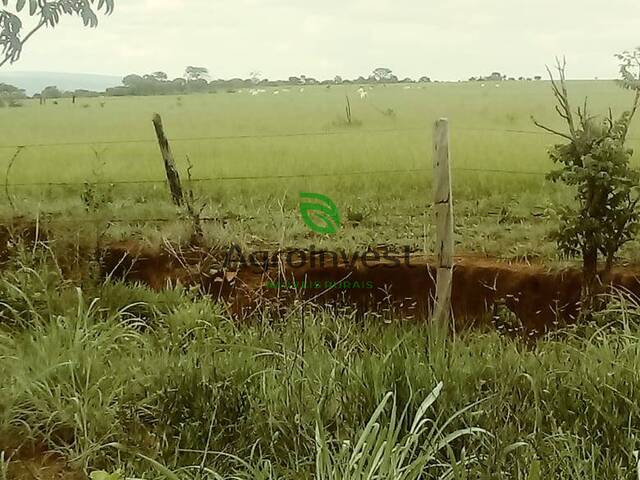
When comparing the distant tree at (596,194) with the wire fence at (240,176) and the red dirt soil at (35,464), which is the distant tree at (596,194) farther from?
the red dirt soil at (35,464)

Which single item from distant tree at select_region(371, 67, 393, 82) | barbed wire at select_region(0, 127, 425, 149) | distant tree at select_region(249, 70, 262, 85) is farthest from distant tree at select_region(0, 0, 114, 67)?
distant tree at select_region(371, 67, 393, 82)

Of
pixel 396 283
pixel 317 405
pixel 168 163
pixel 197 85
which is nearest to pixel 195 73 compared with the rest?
pixel 197 85

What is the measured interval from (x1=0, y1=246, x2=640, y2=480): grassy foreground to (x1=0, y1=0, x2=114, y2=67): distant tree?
2.45 m

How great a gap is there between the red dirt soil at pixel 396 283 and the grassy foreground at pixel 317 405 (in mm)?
1092

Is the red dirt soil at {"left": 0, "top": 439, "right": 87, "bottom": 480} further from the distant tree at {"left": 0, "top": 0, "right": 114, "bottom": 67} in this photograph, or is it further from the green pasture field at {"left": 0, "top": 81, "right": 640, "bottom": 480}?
the distant tree at {"left": 0, "top": 0, "right": 114, "bottom": 67}

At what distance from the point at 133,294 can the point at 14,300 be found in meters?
0.68

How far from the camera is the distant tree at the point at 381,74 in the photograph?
4.98 meters

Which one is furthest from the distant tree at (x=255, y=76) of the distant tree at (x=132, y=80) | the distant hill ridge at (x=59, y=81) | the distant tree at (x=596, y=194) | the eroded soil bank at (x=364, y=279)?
the distant tree at (x=596, y=194)

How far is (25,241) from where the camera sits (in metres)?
4.84

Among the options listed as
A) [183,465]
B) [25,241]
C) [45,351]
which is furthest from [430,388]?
[25,241]

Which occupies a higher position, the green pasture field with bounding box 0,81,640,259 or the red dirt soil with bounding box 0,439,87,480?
the green pasture field with bounding box 0,81,640,259

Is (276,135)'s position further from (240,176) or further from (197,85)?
(197,85)

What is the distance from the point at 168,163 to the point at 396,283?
1.72 meters

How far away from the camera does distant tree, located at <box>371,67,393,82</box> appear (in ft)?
16.3
